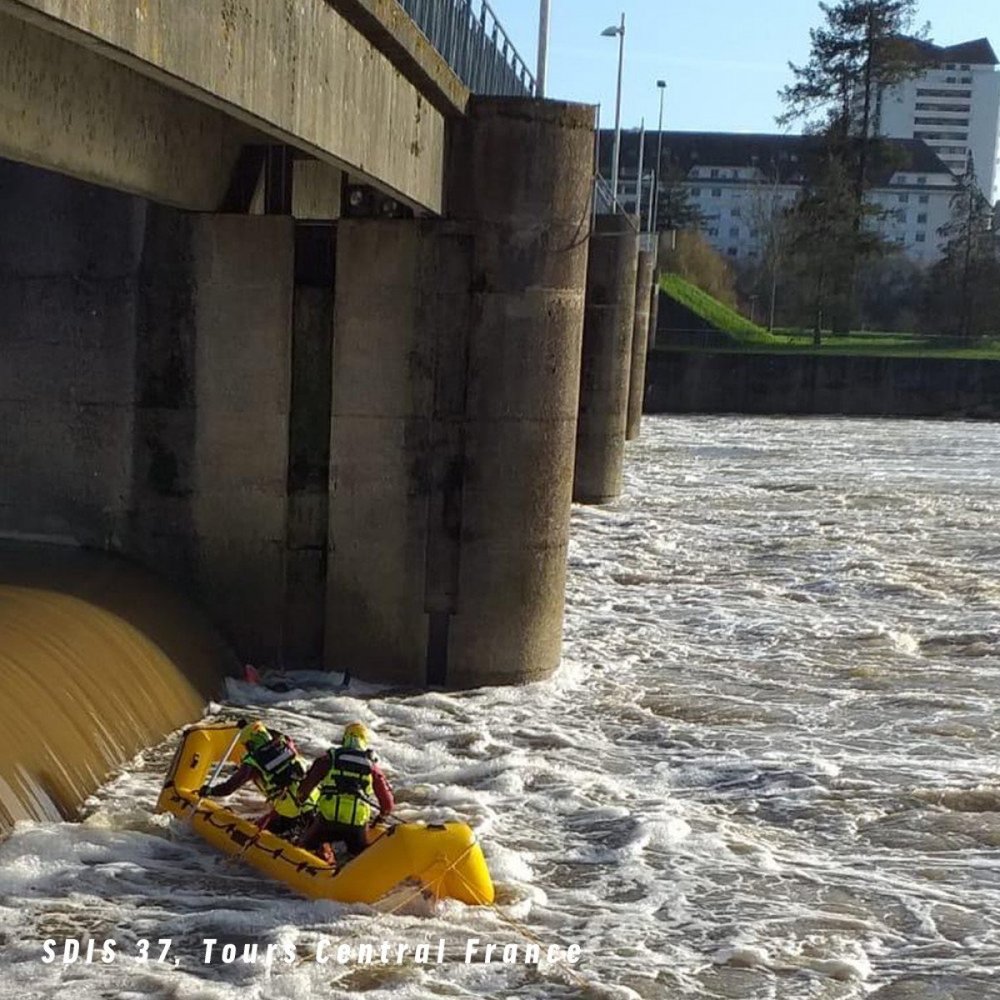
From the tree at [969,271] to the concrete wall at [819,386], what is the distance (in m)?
17.3

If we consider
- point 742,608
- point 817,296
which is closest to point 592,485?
point 742,608

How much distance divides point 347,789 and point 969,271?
68.3m

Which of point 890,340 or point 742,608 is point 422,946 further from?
point 890,340

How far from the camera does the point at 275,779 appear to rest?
9312mm

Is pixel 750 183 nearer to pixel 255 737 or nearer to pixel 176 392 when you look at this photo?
pixel 176 392

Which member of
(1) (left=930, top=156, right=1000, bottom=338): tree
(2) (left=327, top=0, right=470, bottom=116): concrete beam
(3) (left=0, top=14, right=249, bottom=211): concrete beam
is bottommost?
(3) (left=0, top=14, right=249, bottom=211): concrete beam

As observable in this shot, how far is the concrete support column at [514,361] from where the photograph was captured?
12883 mm

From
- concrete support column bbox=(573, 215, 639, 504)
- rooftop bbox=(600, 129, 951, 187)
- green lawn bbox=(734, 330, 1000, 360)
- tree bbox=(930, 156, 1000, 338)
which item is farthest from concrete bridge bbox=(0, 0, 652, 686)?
rooftop bbox=(600, 129, 951, 187)

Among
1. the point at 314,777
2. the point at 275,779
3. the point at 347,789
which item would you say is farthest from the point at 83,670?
the point at 347,789

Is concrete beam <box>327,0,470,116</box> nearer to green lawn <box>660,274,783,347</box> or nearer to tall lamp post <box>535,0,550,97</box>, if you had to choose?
tall lamp post <box>535,0,550,97</box>

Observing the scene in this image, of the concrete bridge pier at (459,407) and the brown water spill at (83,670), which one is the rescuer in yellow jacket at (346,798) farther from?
the concrete bridge pier at (459,407)

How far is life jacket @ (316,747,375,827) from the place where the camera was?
28.3 feet

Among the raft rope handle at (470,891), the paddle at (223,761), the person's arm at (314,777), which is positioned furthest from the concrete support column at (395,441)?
the raft rope handle at (470,891)

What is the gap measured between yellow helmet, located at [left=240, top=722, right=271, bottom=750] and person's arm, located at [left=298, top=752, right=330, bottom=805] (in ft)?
1.30
